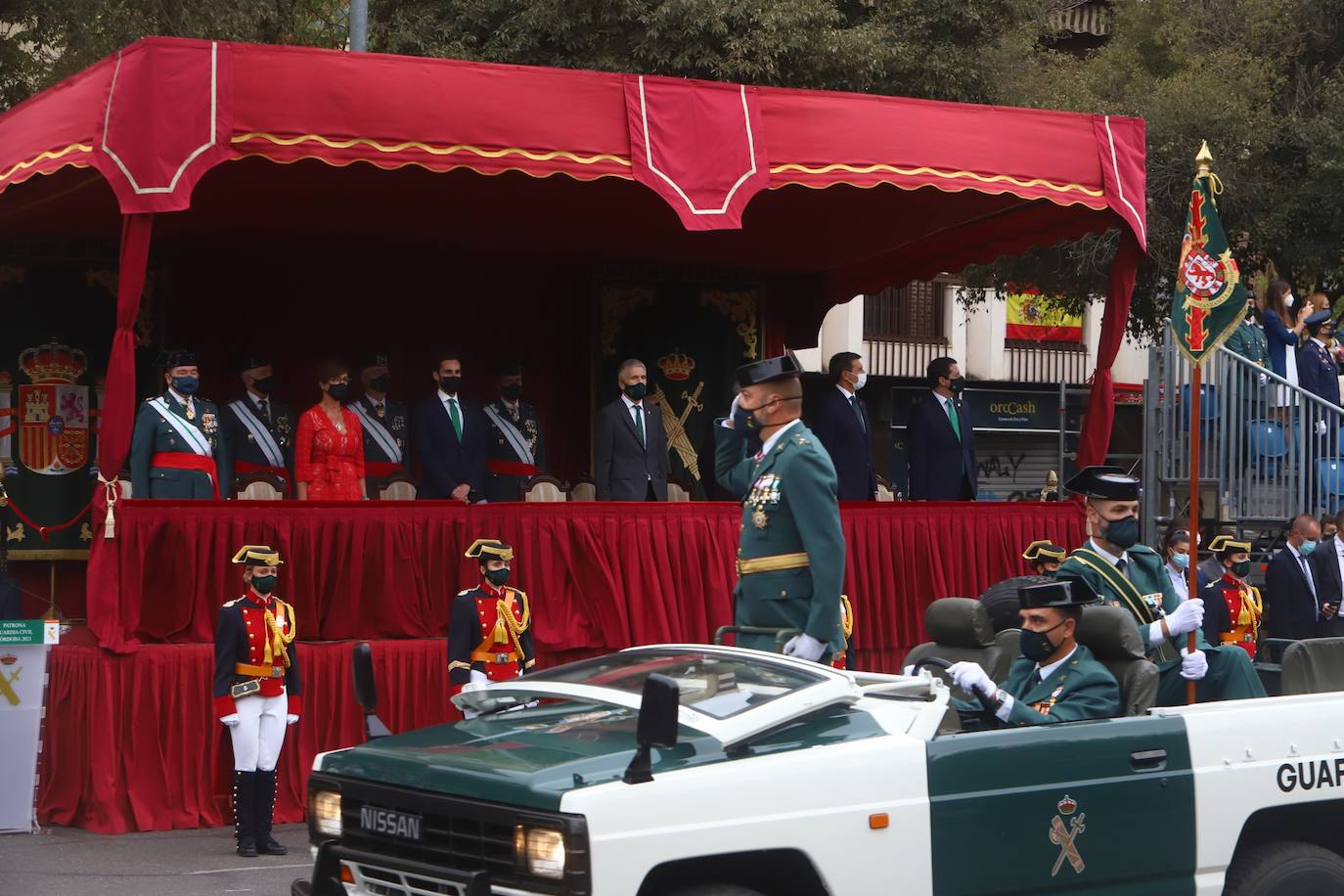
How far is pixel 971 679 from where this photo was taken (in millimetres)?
5906

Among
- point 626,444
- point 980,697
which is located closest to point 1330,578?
point 626,444

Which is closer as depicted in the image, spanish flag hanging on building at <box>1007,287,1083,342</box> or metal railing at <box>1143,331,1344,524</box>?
metal railing at <box>1143,331,1344,524</box>

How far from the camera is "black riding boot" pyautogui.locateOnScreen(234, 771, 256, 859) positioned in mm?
9445

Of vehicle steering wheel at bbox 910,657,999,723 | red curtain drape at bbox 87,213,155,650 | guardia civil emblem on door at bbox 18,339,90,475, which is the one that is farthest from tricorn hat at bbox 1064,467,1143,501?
guardia civil emblem on door at bbox 18,339,90,475

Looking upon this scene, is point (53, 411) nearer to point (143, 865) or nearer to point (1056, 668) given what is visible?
point (143, 865)

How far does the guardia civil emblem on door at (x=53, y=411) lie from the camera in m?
13.8

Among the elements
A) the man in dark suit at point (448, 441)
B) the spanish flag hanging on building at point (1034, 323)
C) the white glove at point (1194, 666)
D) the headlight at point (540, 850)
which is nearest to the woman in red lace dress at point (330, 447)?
the man in dark suit at point (448, 441)

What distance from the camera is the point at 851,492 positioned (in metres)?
13.7

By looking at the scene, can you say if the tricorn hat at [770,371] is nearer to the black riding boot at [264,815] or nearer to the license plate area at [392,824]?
the license plate area at [392,824]

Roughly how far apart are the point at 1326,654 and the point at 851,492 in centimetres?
662

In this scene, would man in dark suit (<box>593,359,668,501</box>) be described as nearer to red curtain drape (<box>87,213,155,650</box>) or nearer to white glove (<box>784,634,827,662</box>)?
red curtain drape (<box>87,213,155,650</box>)

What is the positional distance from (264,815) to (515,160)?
391cm

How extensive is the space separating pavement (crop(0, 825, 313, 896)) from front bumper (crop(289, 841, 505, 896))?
315 centimetres

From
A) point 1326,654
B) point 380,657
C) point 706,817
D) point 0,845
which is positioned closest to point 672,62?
point 380,657
